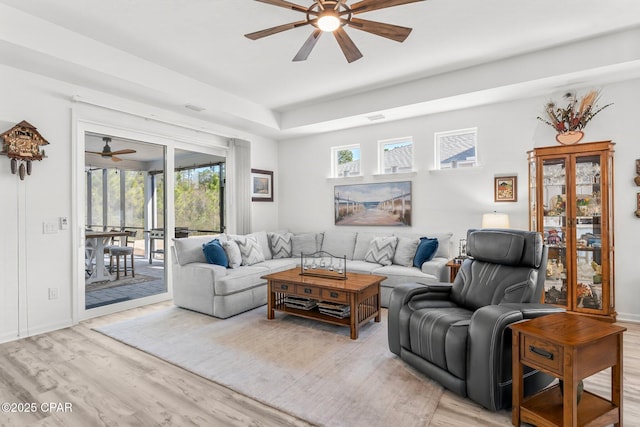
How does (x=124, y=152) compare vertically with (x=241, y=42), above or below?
below

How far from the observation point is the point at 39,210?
3490 mm

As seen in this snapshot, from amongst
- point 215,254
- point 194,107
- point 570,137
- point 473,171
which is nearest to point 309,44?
point 194,107

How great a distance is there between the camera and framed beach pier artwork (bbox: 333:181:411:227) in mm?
5188

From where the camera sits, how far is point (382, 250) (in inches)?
189

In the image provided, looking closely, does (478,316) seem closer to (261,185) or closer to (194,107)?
(194,107)

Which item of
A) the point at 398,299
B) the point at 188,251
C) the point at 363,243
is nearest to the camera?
the point at 398,299

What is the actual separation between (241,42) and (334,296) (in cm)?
266

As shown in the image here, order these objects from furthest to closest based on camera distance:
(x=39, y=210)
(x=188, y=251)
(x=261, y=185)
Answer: (x=261, y=185), (x=188, y=251), (x=39, y=210)

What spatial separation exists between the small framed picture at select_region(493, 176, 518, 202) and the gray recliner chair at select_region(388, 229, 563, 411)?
1740 mm

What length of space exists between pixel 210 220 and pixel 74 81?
2.60 meters

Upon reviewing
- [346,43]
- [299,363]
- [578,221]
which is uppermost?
[346,43]

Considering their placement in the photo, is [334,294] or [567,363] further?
[334,294]

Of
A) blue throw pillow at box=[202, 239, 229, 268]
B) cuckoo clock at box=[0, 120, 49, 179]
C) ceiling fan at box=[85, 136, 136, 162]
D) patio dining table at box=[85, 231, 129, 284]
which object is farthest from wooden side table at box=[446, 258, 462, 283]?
cuckoo clock at box=[0, 120, 49, 179]

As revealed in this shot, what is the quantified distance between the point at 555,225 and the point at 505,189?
0.74 metres
